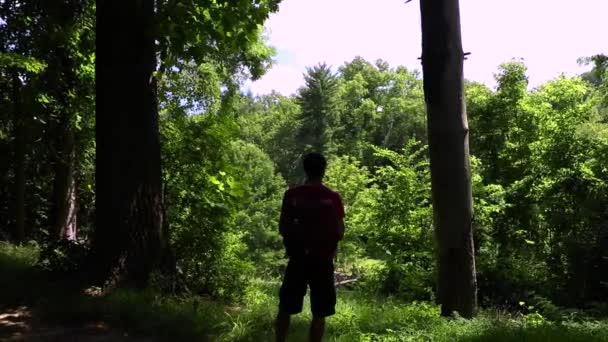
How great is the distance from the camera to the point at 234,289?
721 cm

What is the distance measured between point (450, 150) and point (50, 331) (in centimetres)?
454

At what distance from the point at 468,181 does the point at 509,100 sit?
54.8 ft

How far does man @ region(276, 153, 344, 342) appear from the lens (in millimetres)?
4531

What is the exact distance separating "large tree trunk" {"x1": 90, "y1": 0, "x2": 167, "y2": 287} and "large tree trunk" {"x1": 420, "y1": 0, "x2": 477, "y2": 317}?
3363 mm

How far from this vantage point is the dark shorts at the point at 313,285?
4.58 metres

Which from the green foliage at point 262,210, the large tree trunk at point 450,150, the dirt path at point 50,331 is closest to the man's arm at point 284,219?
the dirt path at point 50,331

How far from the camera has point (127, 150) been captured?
23.0 ft

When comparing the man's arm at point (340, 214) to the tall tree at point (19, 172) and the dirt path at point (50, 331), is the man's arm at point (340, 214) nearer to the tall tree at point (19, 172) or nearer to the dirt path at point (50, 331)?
the dirt path at point (50, 331)

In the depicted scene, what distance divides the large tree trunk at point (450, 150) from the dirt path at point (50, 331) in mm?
3243

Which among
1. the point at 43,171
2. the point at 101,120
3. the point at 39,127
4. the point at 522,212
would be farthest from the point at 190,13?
the point at 522,212

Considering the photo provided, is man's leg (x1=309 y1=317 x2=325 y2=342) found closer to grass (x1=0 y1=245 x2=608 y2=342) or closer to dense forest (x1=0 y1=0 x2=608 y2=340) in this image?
grass (x1=0 y1=245 x2=608 y2=342)

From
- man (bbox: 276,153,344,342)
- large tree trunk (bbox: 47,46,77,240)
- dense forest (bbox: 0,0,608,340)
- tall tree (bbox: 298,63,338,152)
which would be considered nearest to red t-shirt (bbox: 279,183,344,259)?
man (bbox: 276,153,344,342)

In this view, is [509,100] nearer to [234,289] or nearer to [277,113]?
[234,289]

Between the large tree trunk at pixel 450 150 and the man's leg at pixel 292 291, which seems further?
the large tree trunk at pixel 450 150
